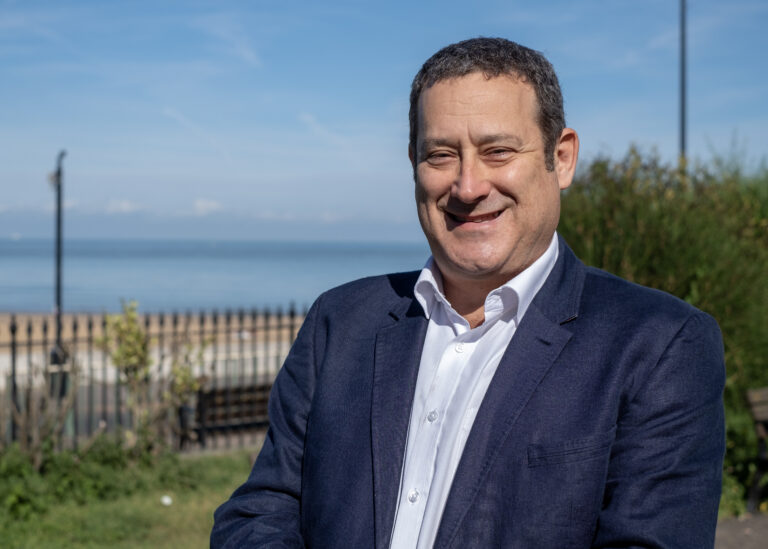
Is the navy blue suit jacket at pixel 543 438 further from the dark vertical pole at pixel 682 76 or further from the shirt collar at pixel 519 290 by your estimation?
the dark vertical pole at pixel 682 76

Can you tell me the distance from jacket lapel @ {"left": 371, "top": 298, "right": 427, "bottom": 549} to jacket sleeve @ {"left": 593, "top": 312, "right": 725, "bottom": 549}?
496 mm

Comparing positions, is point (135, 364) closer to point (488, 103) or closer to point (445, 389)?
point (445, 389)

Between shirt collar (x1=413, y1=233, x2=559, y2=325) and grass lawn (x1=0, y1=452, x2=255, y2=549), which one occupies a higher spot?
shirt collar (x1=413, y1=233, x2=559, y2=325)

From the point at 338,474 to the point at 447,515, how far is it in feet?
1.08

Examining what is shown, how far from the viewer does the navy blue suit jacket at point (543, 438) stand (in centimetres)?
171

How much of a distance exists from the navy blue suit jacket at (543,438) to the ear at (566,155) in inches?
7.7

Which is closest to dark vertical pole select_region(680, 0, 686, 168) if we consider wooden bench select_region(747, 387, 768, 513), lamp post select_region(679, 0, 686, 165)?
lamp post select_region(679, 0, 686, 165)

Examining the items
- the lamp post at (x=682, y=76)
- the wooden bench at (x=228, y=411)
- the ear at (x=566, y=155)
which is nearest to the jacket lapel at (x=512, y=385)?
the ear at (x=566, y=155)

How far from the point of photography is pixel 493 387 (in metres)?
1.89

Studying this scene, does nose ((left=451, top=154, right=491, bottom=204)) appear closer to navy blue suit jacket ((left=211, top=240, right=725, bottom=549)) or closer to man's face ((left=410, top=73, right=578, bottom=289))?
man's face ((left=410, top=73, right=578, bottom=289))

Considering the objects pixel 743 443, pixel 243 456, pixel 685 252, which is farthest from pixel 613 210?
pixel 243 456

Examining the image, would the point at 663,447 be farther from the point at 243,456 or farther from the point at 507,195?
the point at 243,456

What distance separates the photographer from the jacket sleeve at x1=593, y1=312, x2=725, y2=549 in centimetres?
167

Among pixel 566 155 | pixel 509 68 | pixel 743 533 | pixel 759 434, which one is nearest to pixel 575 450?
pixel 566 155
